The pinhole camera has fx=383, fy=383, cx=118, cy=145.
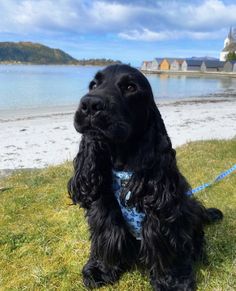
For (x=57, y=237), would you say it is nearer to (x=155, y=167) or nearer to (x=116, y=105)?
(x=155, y=167)

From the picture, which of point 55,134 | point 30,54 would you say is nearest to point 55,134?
point 55,134

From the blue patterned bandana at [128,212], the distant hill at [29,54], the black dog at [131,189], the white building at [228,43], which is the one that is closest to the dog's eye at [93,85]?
the black dog at [131,189]

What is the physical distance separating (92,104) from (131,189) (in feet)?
2.43

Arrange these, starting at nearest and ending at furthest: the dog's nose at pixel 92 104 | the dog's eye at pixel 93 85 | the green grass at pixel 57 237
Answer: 1. the dog's nose at pixel 92 104
2. the dog's eye at pixel 93 85
3. the green grass at pixel 57 237

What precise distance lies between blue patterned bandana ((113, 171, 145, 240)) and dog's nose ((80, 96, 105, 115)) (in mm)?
616

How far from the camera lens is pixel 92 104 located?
6.91 ft

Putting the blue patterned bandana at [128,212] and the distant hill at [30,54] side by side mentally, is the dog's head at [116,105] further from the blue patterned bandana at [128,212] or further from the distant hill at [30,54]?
the distant hill at [30,54]

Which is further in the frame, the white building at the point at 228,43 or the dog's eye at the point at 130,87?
the white building at the point at 228,43

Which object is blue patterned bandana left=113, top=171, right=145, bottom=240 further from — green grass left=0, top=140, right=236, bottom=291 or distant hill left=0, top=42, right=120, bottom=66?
distant hill left=0, top=42, right=120, bottom=66

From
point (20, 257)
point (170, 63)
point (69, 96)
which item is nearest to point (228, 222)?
point (20, 257)

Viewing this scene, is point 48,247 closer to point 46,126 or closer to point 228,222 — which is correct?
point 228,222

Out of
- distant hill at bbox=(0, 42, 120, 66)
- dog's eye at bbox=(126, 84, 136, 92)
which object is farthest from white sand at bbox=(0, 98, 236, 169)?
distant hill at bbox=(0, 42, 120, 66)

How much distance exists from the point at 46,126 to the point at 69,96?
39.5 ft

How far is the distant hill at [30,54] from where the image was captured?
503 ft
